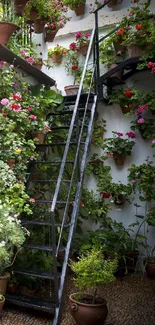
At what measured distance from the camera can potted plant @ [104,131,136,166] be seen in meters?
5.02

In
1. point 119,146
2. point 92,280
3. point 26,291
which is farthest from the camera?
point 119,146

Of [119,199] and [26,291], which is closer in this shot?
[26,291]

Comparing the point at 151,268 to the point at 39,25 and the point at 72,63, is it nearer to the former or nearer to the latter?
the point at 72,63

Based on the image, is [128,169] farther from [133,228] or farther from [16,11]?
[16,11]

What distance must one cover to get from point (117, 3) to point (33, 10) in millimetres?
1636

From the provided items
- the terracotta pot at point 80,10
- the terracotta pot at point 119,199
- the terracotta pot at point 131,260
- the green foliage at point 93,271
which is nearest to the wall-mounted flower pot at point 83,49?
the terracotta pot at point 80,10

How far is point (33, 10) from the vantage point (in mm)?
4715

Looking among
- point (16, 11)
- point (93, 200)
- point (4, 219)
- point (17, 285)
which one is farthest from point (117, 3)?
point (17, 285)

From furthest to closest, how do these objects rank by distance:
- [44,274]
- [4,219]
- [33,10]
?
[33,10] → [44,274] → [4,219]

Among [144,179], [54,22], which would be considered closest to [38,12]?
[54,22]

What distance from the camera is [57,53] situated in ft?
18.9

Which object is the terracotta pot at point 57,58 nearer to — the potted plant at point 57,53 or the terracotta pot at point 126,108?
the potted plant at point 57,53

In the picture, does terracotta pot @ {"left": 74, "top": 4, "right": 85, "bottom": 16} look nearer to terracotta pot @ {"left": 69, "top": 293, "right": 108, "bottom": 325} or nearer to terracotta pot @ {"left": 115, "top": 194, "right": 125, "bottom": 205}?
terracotta pot @ {"left": 115, "top": 194, "right": 125, "bottom": 205}

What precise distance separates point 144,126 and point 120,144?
0.44m
